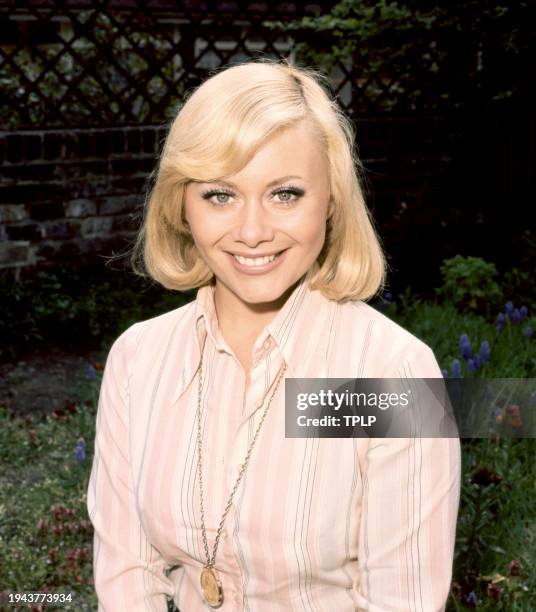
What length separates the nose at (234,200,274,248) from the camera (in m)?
1.78

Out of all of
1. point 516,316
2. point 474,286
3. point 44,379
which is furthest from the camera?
point 474,286

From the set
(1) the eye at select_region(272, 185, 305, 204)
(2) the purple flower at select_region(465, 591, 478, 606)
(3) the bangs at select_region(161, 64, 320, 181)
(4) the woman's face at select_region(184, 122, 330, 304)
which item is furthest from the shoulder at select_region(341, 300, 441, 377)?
(2) the purple flower at select_region(465, 591, 478, 606)

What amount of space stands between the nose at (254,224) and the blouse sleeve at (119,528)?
428 mm

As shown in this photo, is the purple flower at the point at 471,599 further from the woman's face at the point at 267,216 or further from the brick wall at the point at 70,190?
the brick wall at the point at 70,190

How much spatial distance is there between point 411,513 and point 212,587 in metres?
0.44

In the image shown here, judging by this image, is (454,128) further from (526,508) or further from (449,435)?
(449,435)

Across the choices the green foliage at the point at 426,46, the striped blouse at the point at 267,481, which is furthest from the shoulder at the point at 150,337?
the green foliage at the point at 426,46

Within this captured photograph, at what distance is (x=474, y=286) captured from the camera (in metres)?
5.34

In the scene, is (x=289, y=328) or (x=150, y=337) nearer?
(x=289, y=328)

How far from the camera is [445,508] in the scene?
1.74 m

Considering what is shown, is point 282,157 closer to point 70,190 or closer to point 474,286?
point 474,286

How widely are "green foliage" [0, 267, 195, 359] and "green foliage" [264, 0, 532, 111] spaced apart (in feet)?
6.60

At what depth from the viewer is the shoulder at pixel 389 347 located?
174cm

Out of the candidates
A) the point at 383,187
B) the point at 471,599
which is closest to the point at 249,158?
the point at 471,599
